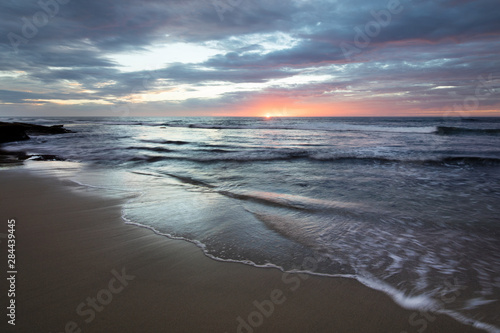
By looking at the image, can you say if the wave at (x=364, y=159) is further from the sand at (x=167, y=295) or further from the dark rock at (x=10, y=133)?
the dark rock at (x=10, y=133)

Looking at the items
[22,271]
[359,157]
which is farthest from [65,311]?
[359,157]

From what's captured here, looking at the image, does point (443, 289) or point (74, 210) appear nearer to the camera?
point (443, 289)

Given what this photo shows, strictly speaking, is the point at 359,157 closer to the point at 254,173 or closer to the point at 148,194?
the point at 254,173

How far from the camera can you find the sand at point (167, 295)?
2.13m

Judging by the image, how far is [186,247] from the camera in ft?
11.5

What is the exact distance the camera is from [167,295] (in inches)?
96.9

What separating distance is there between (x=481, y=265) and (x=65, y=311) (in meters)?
4.46
